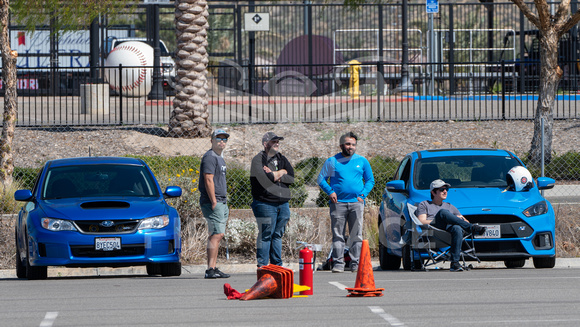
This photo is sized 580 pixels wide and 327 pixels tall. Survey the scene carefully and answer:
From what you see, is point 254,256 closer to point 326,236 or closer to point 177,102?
point 326,236

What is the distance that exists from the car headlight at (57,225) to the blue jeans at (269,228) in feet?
6.98

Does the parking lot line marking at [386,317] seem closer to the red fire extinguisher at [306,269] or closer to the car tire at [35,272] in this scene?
the red fire extinguisher at [306,269]

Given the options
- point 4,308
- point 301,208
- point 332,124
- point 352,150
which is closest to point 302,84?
point 332,124

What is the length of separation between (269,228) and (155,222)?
4.38ft

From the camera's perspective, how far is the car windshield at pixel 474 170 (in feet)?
40.3

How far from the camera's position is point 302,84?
29.8 metres

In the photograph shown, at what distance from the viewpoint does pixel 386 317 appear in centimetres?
814

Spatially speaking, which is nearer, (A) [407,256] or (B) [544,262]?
(A) [407,256]

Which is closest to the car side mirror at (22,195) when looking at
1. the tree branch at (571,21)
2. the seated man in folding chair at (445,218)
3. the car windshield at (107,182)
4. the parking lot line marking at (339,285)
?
the car windshield at (107,182)

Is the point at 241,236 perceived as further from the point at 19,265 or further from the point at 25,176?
the point at 25,176

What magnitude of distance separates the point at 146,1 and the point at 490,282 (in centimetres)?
1256

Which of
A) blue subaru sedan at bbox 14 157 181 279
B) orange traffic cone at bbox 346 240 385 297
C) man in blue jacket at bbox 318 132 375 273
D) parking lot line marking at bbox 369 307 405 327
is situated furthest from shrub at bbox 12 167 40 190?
parking lot line marking at bbox 369 307 405 327

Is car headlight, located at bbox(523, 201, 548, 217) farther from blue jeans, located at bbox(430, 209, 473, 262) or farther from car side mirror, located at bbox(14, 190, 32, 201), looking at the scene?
car side mirror, located at bbox(14, 190, 32, 201)

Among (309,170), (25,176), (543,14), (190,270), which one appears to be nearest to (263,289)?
(190,270)
